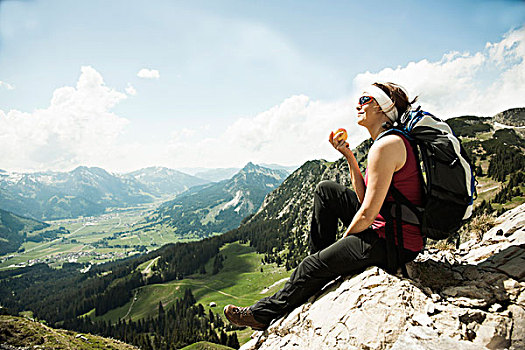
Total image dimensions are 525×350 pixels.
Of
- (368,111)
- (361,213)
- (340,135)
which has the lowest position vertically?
(361,213)

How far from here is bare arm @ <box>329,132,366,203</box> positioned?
6.13 metres

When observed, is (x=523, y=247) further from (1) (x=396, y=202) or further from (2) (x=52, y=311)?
(2) (x=52, y=311)

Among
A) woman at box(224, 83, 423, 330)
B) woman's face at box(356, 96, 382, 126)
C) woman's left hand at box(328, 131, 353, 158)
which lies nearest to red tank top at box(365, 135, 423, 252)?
woman at box(224, 83, 423, 330)

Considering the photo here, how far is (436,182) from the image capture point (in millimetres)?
4887

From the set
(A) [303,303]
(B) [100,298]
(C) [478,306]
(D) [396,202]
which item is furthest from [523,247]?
(B) [100,298]

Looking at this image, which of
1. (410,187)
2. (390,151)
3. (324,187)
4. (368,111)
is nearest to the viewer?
(390,151)

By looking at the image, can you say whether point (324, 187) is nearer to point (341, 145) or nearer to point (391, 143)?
point (341, 145)

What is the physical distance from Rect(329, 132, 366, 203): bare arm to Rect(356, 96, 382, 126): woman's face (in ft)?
2.30

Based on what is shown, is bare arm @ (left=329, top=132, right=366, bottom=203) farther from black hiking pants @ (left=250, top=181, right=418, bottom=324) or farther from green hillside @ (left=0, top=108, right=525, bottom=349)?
green hillside @ (left=0, top=108, right=525, bottom=349)

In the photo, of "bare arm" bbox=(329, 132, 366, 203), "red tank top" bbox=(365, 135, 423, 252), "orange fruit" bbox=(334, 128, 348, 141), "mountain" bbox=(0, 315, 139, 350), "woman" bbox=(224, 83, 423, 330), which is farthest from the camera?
"mountain" bbox=(0, 315, 139, 350)

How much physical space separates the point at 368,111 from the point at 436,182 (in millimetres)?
2003

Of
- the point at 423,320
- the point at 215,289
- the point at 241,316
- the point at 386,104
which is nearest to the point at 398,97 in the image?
the point at 386,104

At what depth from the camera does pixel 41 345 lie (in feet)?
191

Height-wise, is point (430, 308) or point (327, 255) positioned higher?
point (327, 255)
